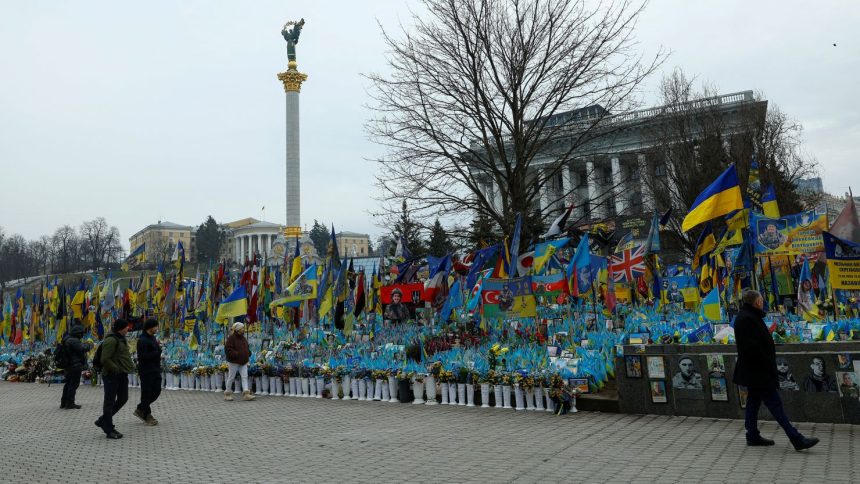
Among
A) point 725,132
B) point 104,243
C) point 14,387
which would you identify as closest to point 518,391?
point 14,387

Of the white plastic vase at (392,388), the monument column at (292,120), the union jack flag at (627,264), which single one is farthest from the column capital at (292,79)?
the white plastic vase at (392,388)

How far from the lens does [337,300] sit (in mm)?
15336

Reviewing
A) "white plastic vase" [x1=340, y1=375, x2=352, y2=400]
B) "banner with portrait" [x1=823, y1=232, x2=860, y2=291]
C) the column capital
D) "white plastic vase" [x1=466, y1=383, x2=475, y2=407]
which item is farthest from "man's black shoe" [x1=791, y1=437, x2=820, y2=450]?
the column capital

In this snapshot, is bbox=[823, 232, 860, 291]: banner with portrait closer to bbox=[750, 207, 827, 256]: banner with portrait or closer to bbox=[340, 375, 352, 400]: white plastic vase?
bbox=[750, 207, 827, 256]: banner with portrait

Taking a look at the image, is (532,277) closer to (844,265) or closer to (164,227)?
(844,265)

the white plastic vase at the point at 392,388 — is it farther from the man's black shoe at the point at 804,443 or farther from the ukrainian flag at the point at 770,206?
the ukrainian flag at the point at 770,206

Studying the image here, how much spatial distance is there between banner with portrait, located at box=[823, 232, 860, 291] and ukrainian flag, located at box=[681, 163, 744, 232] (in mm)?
1451

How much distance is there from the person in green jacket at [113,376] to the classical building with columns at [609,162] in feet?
35.8

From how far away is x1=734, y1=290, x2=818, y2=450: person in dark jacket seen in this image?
654 centimetres

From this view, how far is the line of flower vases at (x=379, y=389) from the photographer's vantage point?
1038 centimetres

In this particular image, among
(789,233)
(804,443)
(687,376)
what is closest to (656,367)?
(687,376)

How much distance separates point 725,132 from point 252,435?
25349mm

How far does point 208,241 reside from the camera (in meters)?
124

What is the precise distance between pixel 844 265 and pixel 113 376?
1133 centimetres
